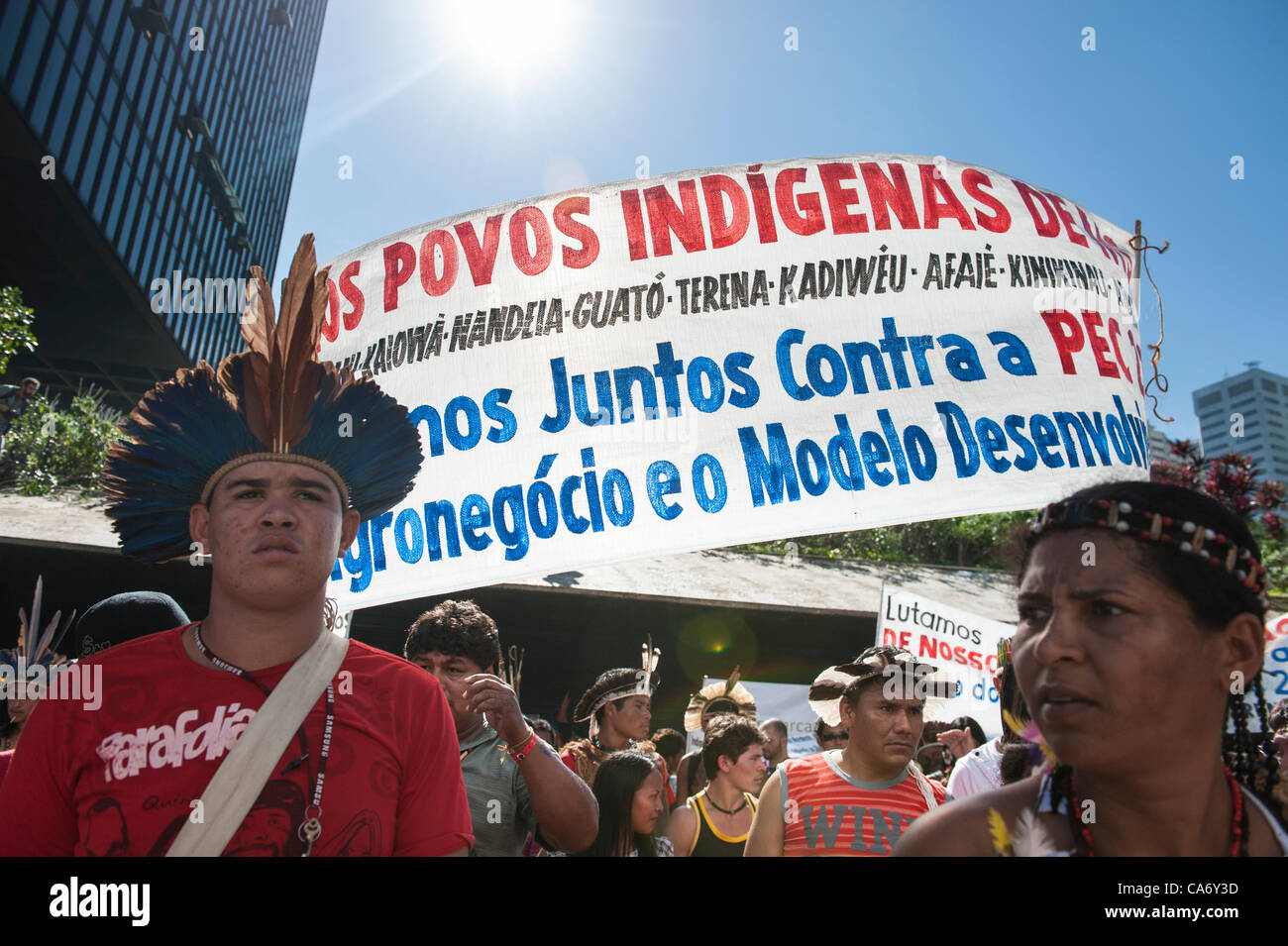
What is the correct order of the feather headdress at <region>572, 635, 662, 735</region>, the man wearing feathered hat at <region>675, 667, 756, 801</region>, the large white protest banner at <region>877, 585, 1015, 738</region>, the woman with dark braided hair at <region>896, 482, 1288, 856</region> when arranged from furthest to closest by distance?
1. the large white protest banner at <region>877, 585, 1015, 738</region>
2. the man wearing feathered hat at <region>675, 667, 756, 801</region>
3. the feather headdress at <region>572, 635, 662, 735</region>
4. the woman with dark braided hair at <region>896, 482, 1288, 856</region>

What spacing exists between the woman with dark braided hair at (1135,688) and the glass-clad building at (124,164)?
8.47m

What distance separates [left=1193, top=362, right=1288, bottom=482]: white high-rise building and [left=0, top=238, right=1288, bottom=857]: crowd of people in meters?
221

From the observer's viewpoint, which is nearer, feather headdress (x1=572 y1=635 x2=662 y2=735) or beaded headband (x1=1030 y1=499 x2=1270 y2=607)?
beaded headband (x1=1030 y1=499 x2=1270 y2=607)

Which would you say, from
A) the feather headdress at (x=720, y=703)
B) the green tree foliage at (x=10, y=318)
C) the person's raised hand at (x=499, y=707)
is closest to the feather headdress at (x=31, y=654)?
the person's raised hand at (x=499, y=707)

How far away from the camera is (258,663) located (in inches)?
72.7

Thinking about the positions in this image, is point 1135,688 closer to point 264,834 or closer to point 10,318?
point 264,834

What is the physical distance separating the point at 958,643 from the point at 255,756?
5.96 m

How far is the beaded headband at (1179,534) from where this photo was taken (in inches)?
55.5

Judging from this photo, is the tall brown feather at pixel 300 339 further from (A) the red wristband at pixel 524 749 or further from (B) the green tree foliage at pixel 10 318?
(B) the green tree foliage at pixel 10 318

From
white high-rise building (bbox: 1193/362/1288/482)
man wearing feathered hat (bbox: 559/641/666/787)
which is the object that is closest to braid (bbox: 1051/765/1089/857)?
man wearing feathered hat (bbox: 559/641/666/787)

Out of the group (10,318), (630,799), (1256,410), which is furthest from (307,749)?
(1256,410)

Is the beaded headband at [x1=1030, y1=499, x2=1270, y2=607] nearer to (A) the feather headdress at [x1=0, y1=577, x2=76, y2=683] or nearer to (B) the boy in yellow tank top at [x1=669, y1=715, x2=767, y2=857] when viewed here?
(B) the boy in yellow tank top at [x1=669, y1=715, x2=767, y2=857]

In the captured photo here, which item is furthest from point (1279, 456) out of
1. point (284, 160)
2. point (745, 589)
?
point (745, 589)

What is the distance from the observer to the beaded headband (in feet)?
4.62
